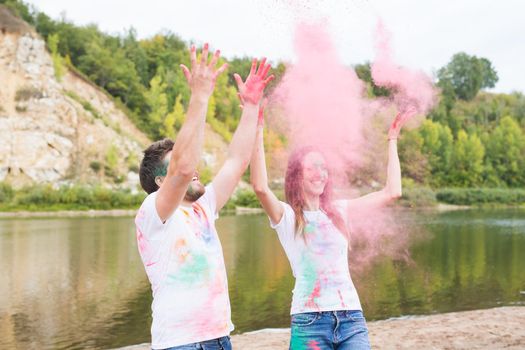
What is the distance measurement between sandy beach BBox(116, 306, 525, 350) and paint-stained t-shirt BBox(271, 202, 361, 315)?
6434 millimetres

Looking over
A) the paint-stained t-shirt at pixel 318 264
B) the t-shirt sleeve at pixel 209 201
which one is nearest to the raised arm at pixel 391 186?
the paint-stained t-shirt at pixel 318 264

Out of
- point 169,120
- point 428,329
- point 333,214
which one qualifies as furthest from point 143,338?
point 169,120

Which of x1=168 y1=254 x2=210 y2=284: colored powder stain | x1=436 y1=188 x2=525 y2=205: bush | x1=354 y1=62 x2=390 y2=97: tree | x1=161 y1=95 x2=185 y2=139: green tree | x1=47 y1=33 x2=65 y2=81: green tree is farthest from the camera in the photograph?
x1=161 y1=95 x2=185 y2=139: green tree

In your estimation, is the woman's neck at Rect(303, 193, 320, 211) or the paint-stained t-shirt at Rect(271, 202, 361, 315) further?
the woman's neck at Rect(303, 193, 320, 211)

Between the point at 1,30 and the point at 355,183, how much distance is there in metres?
82.4

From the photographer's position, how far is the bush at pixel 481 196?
239ft

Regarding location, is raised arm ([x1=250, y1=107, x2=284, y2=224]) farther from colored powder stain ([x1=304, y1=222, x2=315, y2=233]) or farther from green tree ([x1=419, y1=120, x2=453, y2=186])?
green tree ([x1=419, y1=120, x2=453, y2=186])

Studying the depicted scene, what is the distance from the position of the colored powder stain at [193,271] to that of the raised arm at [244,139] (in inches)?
22.5

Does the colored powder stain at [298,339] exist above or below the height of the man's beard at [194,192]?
below

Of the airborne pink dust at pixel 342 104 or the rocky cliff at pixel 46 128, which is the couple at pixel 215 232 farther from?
the rocky cliff at pixel 46 128

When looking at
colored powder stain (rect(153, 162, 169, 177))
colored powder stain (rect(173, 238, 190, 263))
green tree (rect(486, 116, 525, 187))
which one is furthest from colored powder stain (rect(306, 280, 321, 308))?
green tree (rect(486, 116, 525, 187))

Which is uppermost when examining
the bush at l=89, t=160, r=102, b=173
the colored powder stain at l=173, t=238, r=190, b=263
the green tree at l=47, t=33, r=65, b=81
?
the green tree at l=47, t=33, r=65, b=81

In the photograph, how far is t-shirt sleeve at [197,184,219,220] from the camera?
3.79 meters

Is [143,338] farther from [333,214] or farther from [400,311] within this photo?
[333,214]
